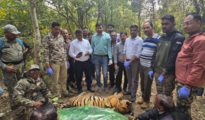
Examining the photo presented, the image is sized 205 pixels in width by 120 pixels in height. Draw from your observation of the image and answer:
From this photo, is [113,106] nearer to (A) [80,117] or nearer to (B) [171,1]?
(A) [80,117]

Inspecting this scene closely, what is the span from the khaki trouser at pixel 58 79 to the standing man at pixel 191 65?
327cm

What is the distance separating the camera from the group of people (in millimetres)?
3473

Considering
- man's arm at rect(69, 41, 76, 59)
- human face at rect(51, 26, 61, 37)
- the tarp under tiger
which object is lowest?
the tarp under tiger

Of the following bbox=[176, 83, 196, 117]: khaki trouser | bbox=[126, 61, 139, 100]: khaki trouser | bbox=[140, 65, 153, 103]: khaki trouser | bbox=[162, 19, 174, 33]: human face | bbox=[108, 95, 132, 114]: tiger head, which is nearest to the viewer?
bbox=[176, 83, 196, 117]: khaki trouser

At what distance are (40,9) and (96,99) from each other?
217 inches

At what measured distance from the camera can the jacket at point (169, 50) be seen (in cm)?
404

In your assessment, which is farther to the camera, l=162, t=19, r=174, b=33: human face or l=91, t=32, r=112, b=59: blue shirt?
l=91, t=32, r=112, b=59: blue shirt

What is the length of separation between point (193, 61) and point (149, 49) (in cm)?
184

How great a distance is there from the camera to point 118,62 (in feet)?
22.2

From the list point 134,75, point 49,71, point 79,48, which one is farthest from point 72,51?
point 134,75

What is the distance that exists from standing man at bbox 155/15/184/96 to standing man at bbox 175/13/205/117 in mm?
432

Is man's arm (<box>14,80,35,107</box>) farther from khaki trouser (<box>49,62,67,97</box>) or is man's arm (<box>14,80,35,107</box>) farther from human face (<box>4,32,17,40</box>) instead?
khaki trouser (<box>49,62,67,97</box>)

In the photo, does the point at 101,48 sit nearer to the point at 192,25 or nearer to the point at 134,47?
the point at 134,47

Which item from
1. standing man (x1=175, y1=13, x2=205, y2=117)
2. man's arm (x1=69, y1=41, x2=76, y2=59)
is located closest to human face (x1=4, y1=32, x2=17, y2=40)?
man's arm (x1=69, y1=41, x2=76, y2=59)
